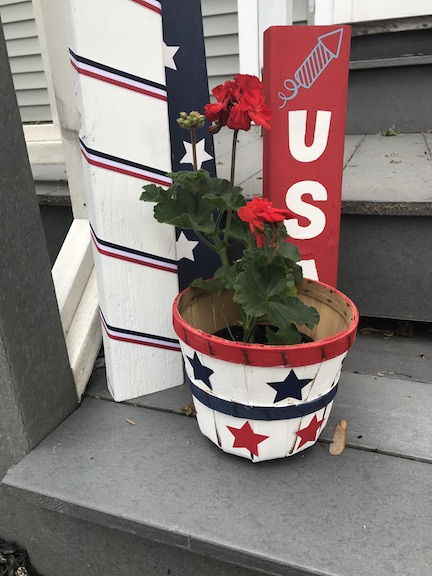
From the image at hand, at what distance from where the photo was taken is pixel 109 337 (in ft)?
4.13

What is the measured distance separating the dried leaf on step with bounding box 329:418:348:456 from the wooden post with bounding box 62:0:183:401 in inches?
17.4

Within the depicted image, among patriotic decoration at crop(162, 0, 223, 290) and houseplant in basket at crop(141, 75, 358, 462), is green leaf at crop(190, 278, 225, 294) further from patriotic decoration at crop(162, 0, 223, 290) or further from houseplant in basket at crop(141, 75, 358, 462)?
patriotic decoration at crop(162, 0, 223, 290)

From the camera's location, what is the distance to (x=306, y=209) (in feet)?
4.29

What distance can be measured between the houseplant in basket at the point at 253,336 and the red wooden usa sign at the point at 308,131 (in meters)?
0.21

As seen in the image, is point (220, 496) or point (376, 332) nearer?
point (220, 496)

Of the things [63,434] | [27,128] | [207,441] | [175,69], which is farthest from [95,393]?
[27,128]

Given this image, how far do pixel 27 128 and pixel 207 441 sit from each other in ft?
4.92

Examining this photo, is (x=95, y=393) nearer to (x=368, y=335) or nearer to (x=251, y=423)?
(x=251, y=423)

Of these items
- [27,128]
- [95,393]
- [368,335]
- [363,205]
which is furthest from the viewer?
[27,128]

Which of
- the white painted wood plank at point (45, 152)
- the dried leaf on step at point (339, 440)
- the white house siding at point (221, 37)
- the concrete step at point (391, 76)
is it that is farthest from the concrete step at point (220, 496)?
the white house siding at point (221, 37)

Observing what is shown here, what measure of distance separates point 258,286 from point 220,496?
1.37 ft

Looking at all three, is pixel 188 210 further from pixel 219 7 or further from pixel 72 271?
pixel 219 7

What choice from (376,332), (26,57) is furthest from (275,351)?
(26,57)

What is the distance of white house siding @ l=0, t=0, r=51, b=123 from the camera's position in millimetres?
4379
